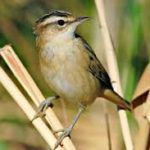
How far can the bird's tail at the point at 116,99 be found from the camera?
361 centimetres

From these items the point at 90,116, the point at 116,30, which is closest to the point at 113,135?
the point at 90,116

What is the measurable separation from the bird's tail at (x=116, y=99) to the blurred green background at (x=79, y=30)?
1.8 inches

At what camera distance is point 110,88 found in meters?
3.87

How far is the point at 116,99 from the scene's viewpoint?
382 cm

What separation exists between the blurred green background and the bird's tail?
0.15ft

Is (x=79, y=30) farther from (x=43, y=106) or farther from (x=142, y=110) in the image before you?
(x=142, y=110)

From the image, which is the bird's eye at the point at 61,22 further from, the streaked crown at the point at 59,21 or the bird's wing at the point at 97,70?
the bird's wing at the point at 97,70

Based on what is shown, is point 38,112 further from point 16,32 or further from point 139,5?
point 16,32

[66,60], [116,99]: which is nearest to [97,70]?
[116,99]

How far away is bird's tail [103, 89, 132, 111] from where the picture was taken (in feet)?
11.8

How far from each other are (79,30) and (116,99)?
3.06 ft

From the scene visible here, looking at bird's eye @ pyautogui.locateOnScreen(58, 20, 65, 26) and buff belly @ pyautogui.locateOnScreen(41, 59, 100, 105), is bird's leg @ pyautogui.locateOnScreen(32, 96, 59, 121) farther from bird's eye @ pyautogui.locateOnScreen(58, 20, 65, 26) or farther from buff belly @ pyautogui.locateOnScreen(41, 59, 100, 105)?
bird's eye @ pyautogui.locateOnScreen(58, 20, 65, 26)

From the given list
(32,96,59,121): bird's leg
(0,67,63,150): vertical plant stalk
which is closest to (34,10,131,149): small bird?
(32,96,59,121): bird's leg

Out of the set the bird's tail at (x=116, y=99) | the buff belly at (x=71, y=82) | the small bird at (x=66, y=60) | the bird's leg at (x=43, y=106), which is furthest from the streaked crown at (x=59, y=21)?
the bird's tail at (x=116, y=99)
